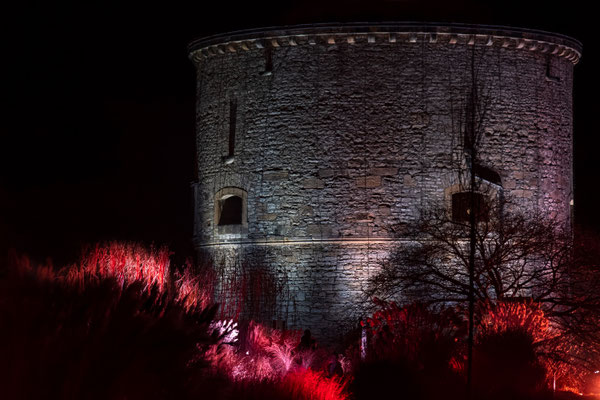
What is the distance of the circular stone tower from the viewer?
903 inches

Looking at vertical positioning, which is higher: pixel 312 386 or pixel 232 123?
pixel 232 123

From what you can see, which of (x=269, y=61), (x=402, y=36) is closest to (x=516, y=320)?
(x=402, y=36)

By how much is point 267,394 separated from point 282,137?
11.7 m

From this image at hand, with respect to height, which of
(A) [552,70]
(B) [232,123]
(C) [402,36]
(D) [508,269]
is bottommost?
(D) [508,269]

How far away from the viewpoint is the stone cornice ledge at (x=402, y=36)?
893 inches

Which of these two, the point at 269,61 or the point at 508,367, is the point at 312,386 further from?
the point at 269,61

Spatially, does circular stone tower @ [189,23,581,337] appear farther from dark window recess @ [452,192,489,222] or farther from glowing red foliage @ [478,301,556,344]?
glowing red foliage @ [478,301,556,344]

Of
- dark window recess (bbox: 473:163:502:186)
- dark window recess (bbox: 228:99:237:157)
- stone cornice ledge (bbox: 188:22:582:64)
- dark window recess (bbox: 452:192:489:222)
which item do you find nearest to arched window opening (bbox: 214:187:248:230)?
dark window recess (bbox: 228:99:237:157)

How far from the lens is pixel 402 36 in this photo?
896 inches

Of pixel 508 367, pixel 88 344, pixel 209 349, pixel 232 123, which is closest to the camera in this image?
pixel 88 344

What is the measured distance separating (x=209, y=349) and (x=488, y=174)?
12.9 metres

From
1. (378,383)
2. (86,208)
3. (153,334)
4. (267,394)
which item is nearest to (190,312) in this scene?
(267,394)

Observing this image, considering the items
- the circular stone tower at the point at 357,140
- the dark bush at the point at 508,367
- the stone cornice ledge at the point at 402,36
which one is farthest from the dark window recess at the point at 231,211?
the dark bush at the point at 508,367

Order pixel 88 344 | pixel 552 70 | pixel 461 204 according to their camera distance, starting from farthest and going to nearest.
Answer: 1. pixel 552 70
2. pixel 461 204
3. pixel 88 344
